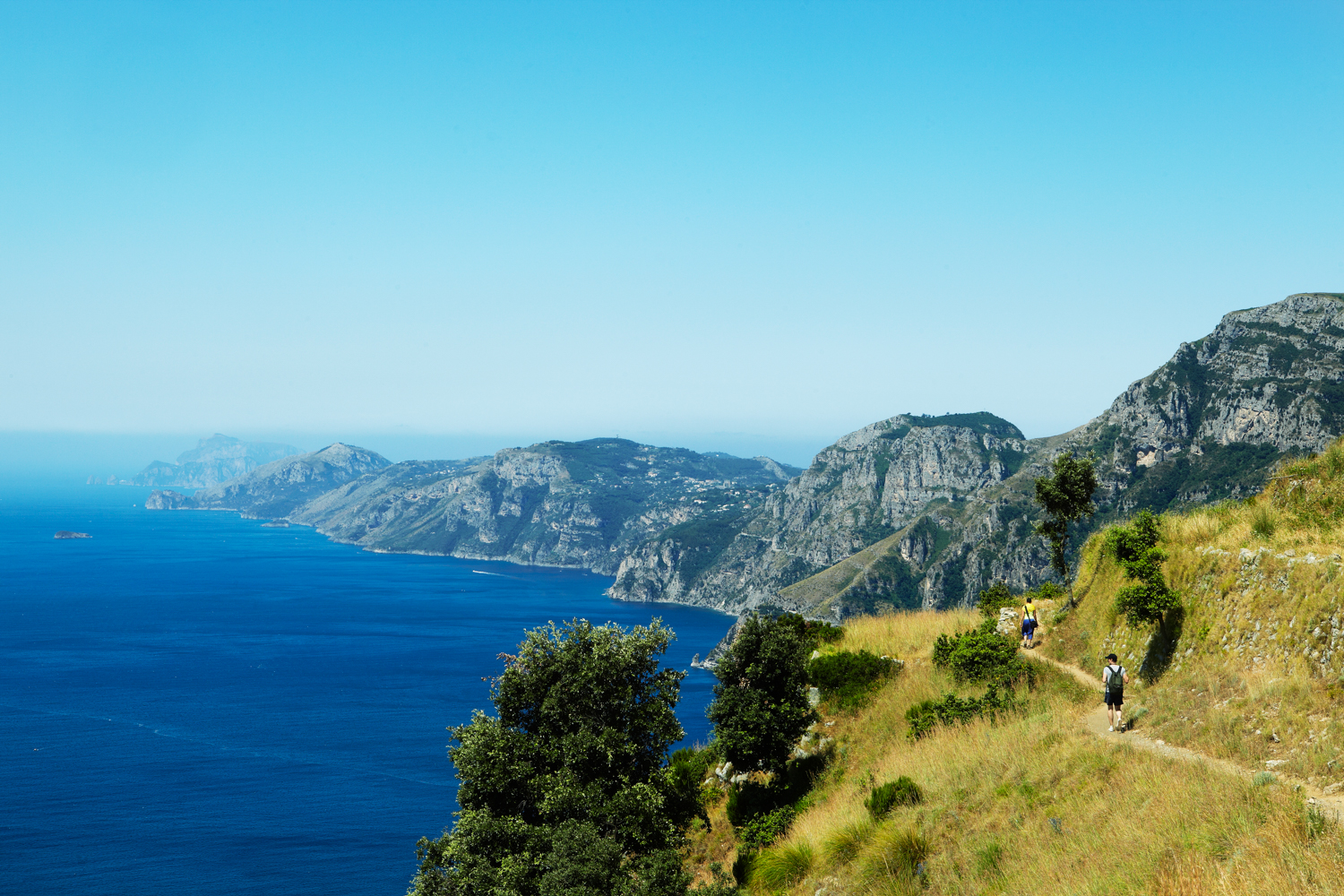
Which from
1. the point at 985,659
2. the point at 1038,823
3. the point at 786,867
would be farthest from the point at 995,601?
the point at 1038,823

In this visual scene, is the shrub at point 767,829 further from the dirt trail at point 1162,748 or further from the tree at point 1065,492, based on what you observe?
the tree at point 1065,492

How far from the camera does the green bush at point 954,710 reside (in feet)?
77.2

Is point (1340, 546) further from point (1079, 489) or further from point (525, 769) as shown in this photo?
point (525, 769)

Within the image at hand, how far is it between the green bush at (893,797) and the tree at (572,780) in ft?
17.6

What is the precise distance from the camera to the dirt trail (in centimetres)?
1283

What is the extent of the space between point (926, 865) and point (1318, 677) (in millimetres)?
9410

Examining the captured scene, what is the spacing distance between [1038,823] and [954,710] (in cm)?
916

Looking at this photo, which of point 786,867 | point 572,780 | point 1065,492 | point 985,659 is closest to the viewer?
point 786,867

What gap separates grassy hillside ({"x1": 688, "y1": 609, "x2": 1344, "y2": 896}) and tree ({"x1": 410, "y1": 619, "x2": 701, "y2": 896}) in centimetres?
359

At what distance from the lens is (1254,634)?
19.2 metres

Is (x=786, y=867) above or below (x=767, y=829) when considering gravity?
above

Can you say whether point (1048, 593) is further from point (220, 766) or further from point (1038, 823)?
point (220, 766)

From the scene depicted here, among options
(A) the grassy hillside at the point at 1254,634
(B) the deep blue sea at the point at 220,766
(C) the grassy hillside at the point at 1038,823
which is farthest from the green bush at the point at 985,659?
(B) the deep blue sea at the point at 220,766

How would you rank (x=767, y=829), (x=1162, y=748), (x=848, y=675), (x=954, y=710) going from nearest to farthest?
1. (x=1162, y=748)
2. (x=954, y=710)
3. (x=767, y=829)
4. (x=848, y=675)
